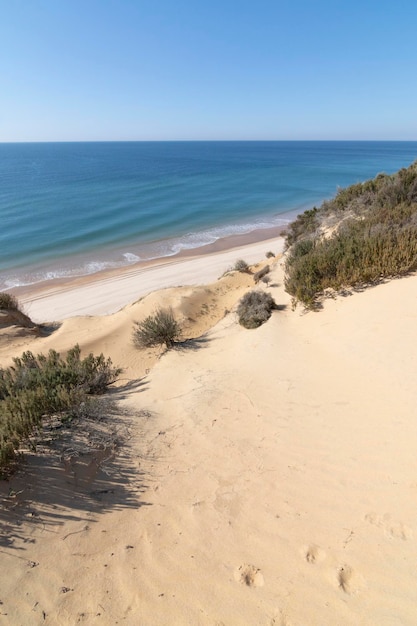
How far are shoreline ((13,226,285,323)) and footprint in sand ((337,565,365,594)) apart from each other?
12716 millimetres

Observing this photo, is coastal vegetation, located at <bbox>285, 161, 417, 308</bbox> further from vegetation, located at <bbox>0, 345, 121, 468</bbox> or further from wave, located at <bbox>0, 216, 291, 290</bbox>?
wave, located at <bbox>0, 216, 291, 290</bbox>

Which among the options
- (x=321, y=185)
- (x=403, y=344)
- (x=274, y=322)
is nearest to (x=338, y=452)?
(x=403, y=344)

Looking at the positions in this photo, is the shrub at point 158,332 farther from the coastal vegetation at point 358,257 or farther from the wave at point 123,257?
the wave at point 123,257

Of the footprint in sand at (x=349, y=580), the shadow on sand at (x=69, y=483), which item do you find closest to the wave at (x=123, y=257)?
the shadow on sand at (x=69, y=483)

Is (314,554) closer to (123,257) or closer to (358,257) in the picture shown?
(358,257)

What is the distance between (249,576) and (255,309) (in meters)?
6.03

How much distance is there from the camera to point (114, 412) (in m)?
4.80

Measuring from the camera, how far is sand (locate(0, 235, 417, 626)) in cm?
252

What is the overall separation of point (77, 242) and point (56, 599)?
22874 mm

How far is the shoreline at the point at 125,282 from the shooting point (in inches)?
581

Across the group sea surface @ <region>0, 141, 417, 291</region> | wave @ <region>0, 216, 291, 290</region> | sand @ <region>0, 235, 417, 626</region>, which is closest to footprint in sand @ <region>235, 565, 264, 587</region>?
sand @ <region>0, 235, 417, 626</region>

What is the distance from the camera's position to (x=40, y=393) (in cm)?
439

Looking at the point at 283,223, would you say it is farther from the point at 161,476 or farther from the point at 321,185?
the point at 161,476

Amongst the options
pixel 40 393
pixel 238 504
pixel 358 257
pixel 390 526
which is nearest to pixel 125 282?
pixel 358 257
